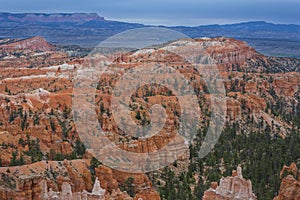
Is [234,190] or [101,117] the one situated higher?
[234,190]

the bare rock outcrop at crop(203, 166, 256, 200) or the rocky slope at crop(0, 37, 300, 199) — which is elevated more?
the bare rock outcrop at crop(203, 166, 256, 200)

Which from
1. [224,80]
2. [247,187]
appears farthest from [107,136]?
[224,80]

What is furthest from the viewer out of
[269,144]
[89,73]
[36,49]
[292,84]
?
[36,49]

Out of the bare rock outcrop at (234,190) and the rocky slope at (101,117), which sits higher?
the bare rock outcrop at (234,190)

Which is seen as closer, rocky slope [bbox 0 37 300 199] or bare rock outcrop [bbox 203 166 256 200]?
bare rock outcrop [bbox 203 166 256 200]

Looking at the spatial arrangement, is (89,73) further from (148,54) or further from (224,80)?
(148,54)

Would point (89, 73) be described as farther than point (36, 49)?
No

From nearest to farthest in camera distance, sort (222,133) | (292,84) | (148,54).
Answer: (222,133)
(292,84)
(148,54)

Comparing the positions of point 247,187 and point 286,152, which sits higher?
point 247,187

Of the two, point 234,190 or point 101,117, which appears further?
point 101,117

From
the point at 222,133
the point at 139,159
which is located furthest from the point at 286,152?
the point at 139,159

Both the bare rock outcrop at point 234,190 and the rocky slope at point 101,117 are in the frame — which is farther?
the rocky slope at point 101,117
